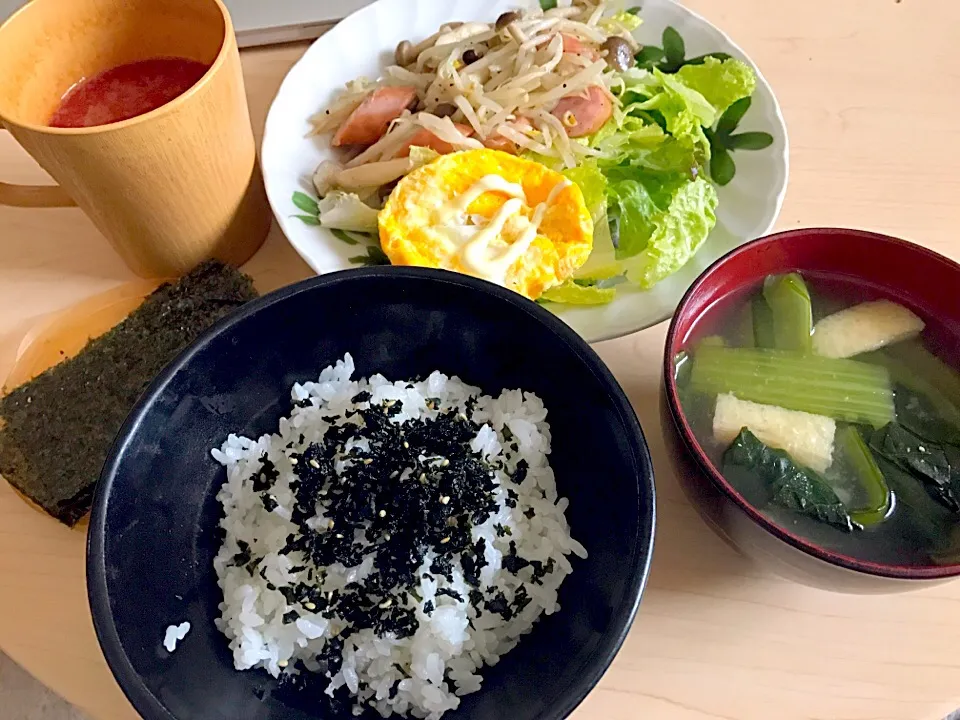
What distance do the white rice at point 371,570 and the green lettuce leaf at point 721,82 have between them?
767 millimetres

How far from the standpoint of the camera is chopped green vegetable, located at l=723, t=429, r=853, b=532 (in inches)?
37.9

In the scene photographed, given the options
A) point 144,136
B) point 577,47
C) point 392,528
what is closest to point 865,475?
point 392,528

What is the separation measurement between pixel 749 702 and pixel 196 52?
127 centimetres

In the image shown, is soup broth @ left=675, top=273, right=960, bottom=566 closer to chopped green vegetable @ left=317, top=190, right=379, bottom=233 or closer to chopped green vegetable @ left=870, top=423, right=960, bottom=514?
chopped green vegetable @ left=870, top=423, right=960, bottom=514

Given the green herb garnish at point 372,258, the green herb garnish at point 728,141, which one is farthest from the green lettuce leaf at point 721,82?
the green herb garnish at point 372,258

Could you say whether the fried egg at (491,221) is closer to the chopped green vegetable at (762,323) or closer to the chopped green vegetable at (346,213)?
the chopped green vegetable at (346,213)

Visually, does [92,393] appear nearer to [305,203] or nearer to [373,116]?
[305,203]

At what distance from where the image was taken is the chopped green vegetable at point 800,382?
105 centimetres

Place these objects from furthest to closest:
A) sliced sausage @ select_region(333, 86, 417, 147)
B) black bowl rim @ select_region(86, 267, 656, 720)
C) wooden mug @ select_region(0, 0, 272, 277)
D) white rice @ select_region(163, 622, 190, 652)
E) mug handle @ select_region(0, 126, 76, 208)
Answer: sliced sausage @ select_region(333, 86, 417, 147)
mug handle @ select_region(0, 126, 76, 208)
wooden mug @ select_region(0, 0, 272, 277)
white rice @ select_region(163, 622, 190, 652)
black bowl rim @ select_region(86, 267, 656, 720)

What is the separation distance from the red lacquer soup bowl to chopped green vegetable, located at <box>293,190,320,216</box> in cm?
67

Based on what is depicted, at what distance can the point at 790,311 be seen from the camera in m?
1.12

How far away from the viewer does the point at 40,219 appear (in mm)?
1428

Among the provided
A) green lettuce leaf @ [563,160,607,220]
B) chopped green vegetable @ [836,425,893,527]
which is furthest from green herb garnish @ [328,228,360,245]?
chopped green vegetable @ [836,425,893,527]

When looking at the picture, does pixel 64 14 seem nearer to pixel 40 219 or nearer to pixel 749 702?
pixel 40 219
